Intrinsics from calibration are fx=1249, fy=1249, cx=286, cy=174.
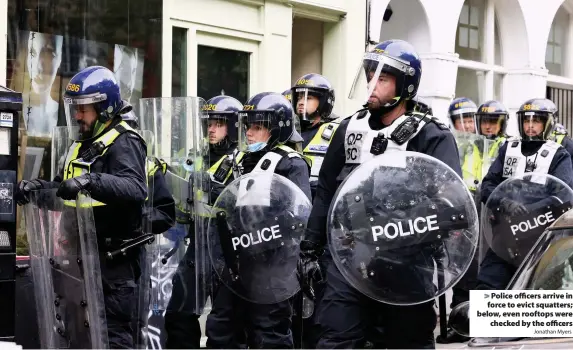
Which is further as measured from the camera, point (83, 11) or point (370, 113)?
point (83, 11)

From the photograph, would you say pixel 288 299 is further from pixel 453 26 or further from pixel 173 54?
pixel 453 26

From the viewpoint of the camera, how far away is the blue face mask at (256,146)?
7904 mm

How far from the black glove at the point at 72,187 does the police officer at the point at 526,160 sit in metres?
4.02

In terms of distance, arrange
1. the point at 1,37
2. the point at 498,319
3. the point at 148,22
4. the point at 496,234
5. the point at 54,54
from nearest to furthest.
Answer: the point at 498,319
the point at 496,234
the point at 1,37
the point at 54,54
the point at 148,22

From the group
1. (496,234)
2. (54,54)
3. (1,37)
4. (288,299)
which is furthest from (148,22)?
(288,299)

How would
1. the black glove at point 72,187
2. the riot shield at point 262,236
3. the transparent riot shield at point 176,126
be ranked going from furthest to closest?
the transparent riot shield at point 176,126 → the riot shield at point 262,236 → the black glove at point 72,187

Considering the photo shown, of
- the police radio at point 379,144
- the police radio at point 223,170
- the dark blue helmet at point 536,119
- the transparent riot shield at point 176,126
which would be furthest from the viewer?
the dark blue helmet at point 536,119

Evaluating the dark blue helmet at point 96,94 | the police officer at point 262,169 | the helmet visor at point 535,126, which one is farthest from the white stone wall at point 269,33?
the dark blue helmet at point 96,94

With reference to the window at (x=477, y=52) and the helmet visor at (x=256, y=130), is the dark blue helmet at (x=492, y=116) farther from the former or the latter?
the helmet visor at (x=256, y=130)

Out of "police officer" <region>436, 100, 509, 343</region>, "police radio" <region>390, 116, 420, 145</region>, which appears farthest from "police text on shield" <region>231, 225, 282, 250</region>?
"police officer" <region>436, 100, 509, 343</region>

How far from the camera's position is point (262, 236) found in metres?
7.40

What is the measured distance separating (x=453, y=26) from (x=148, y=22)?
6.36 meters

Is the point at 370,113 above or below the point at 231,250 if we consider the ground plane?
above

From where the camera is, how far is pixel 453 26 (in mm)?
17734
